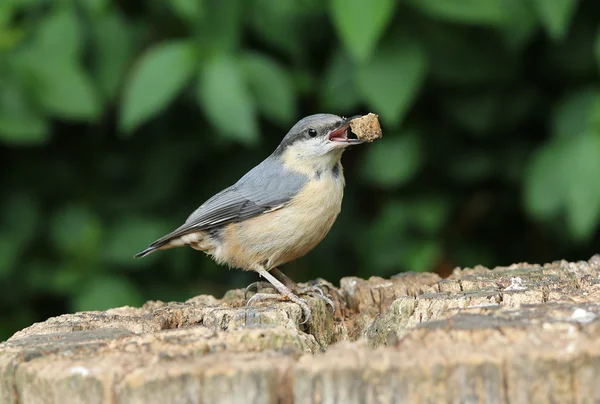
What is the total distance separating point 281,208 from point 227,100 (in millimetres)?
642

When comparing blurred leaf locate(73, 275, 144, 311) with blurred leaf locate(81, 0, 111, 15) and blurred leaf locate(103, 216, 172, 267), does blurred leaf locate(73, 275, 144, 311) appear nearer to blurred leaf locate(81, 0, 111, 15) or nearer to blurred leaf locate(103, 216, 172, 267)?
blurred leaf locate(103, 216, 172, 267)

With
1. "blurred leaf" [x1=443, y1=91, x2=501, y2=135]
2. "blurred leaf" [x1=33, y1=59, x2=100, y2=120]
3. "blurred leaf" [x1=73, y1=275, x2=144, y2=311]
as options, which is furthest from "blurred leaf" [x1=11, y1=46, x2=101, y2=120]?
"blurred leaf" [x1=443, y1=91, x2=501, y2=135]

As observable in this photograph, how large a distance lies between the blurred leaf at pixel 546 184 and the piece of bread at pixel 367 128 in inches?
37.4

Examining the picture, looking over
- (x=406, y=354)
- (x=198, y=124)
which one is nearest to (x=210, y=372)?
(x=406, y=354)

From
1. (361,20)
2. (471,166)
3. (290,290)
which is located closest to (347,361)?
(290,290)

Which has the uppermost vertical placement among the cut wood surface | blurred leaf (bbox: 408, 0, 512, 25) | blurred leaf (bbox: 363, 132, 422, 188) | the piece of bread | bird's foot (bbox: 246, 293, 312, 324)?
blurred leaf (bbox: 408, 0, 512, 25)

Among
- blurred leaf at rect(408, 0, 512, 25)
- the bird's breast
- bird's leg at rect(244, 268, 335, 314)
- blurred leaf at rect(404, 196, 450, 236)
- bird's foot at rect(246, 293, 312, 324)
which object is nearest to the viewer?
bird's foot at rect(246, 293, 312, 324)

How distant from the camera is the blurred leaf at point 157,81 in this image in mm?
4602

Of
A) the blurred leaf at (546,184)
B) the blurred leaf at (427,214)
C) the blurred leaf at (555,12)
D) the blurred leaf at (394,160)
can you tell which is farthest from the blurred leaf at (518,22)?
the blurred leaf at (427,214)

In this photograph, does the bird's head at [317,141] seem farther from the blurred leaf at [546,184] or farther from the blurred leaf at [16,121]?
the blurred leaf at [16,121]

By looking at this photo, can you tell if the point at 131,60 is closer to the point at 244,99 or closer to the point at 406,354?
the point at 244,99

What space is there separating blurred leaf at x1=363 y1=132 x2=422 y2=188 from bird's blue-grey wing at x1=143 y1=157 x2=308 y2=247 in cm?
72

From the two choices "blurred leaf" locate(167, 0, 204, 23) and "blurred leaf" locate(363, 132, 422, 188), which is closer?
"blurred leaf" locate(167, 0, 204, 23)

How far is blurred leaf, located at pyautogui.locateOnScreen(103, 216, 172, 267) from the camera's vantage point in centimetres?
516
